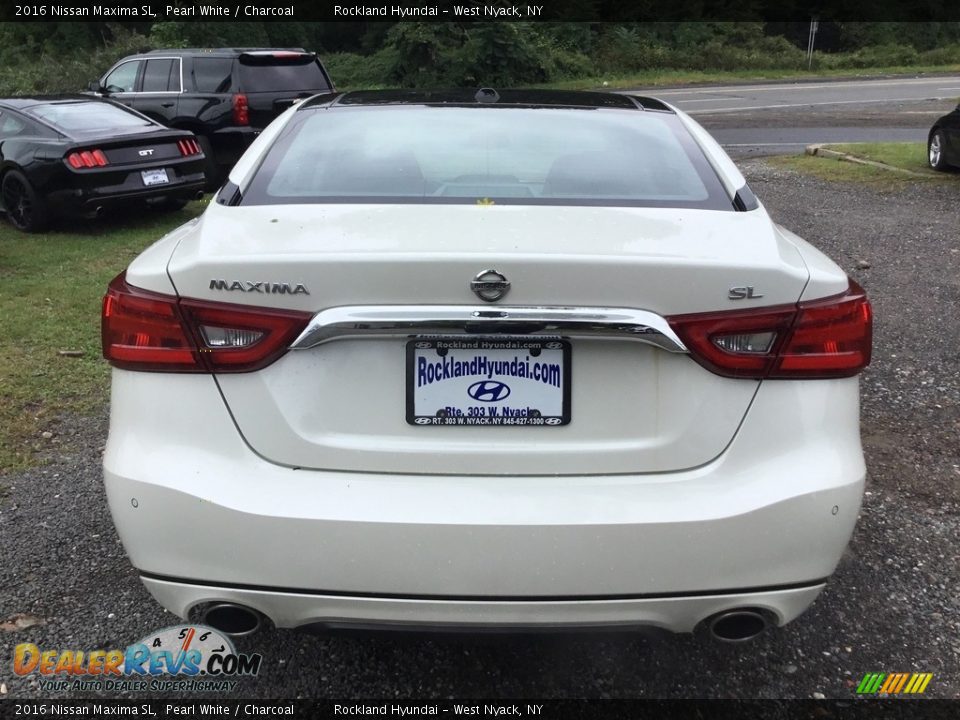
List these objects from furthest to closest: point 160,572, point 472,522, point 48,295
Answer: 1. point 48,295
2. point 160,572
3. point 472,522

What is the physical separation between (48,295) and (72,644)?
4302mm

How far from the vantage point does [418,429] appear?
2.04m

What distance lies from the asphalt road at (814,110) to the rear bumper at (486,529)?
12.9 meters

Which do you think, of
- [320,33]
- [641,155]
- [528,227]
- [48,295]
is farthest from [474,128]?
[320,33]

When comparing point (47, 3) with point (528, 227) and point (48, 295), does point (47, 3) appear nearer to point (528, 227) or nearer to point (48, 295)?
point (48, 295)

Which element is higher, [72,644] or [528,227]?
[528,227]

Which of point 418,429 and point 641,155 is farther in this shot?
point 641,155

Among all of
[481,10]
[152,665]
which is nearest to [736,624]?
[152,665]

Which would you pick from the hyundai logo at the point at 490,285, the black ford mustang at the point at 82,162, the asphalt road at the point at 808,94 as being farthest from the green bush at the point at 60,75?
the hyundai logo at the point at 490,285

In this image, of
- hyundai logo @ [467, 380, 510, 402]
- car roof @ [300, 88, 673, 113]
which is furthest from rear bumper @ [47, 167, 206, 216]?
hyundai logo @ [467, 380, 510, 402]

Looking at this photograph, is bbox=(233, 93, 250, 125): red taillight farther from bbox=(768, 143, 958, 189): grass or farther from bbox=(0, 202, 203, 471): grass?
bbox=(768, 143, 958, 189): grass

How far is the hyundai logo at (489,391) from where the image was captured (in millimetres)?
2016

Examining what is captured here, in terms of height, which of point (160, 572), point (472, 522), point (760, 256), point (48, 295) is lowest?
point (48, 295)

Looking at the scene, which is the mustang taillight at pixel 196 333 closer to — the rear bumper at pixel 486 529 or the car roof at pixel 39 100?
the rear bumper at pixel 486 529
